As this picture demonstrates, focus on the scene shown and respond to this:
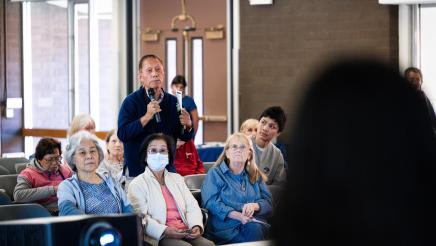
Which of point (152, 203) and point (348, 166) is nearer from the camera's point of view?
point (348, 166)

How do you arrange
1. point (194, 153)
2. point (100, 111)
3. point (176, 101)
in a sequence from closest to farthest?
point (176, 101), point (194, 153), point (100, 111)

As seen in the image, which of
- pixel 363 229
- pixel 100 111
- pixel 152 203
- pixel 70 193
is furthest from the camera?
pixel 100 111

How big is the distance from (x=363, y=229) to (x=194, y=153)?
631cm

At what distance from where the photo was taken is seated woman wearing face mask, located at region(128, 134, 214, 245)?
557cm

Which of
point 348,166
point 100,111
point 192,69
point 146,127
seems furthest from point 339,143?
point 100,111

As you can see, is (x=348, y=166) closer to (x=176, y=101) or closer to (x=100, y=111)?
(x=176, y=101)

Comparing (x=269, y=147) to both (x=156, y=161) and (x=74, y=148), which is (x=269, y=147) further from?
(x=74, y=148)

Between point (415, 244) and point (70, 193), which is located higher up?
point (415, 244)

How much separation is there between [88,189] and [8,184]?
67.4 inches

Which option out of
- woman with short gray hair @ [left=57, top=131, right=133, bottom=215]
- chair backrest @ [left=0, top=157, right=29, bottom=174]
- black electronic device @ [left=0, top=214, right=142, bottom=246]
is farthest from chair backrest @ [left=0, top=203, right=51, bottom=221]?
chair backrest @ [left=0, top=157, right=29, bottom=174]

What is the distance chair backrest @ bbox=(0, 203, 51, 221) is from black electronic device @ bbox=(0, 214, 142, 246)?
9.53ft

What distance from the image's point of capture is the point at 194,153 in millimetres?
7371

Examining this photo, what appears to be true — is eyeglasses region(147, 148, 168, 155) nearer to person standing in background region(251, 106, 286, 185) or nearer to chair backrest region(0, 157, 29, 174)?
person standing in background region(251, 106, 286, 185)

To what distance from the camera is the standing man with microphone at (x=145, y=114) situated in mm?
5879
